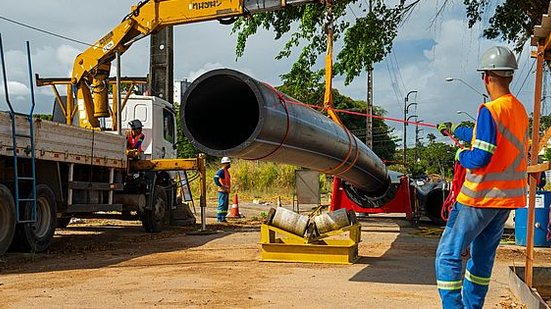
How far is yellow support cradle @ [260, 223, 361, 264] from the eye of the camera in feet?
29.5

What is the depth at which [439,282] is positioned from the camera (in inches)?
195

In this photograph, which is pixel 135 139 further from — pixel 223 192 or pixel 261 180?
pixel 261 180

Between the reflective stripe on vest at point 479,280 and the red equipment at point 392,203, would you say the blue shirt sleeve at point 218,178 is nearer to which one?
the red equipment at point 392,203

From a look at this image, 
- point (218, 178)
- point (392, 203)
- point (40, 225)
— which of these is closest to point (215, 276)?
point (40, 225)

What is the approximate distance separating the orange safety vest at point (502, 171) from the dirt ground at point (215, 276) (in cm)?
169

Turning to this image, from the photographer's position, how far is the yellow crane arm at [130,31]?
44.1 ft

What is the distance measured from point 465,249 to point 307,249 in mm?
4260

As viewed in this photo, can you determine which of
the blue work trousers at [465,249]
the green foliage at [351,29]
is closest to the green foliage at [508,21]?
the green foliage at [351,29]

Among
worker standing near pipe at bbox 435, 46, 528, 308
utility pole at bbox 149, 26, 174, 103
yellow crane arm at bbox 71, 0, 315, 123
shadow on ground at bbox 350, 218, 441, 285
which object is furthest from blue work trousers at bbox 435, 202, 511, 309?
utility pole at bbox 149, 26, 174, 103

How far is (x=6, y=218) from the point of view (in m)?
9.20

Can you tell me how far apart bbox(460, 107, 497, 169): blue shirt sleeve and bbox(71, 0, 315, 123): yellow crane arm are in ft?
29.4

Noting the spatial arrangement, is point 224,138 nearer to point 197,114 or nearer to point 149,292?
point 197,114

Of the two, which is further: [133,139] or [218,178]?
[218,178]

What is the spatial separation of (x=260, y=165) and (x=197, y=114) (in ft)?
88.5
